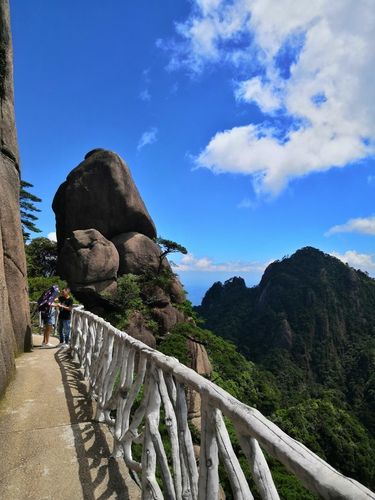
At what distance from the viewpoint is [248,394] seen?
2916 cm

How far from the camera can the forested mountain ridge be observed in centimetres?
7525

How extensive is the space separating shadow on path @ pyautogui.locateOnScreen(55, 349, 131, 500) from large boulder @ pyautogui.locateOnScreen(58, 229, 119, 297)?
17.5m

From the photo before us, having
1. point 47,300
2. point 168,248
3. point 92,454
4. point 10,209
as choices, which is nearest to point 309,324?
point 168,248

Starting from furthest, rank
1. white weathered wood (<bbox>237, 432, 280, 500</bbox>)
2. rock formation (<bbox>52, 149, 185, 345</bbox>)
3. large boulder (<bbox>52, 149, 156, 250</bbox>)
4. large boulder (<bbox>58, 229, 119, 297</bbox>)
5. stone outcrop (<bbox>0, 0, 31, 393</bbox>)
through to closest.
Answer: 1. large boulder (<bbox>52, 149, 156, 250</bbox>)
2. rock formation (<bbox>52, 149, 185, 345</bbox>)
3. large boulder (<bbox>58, 229, 119, 297</bbox>)
4. stone outcrop (<bbox>0, 0, 31, 393</bbox>)
5. white weathered wood (<bbox>237, 432, 280, 500</bbox>)

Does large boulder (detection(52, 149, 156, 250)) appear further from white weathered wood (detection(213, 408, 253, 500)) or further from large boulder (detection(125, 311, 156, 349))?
white weathered wood (detection(213, 408, 253, 500))

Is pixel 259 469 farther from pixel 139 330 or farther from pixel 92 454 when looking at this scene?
pixel 139 330

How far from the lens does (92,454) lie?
4359mm

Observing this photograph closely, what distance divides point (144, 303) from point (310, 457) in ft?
74.7

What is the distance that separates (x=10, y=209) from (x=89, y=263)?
15.2 metres

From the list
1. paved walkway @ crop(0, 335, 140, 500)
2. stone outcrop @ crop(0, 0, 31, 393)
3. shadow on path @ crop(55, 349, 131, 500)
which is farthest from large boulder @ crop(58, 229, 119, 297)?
shadow on path @ crop(55, 349, 131, 500)

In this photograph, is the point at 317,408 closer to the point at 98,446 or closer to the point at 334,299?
the point at 98,446

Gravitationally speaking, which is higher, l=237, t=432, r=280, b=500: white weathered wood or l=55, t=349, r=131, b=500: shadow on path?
l=237, t=432, r=280, b=500: white weathered wood

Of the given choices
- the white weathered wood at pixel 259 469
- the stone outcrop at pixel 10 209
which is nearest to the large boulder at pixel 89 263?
the stone outcrop at pixel 10 209

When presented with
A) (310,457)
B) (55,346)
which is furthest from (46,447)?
(55,346)
